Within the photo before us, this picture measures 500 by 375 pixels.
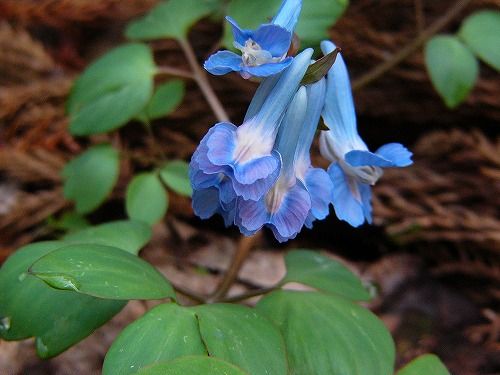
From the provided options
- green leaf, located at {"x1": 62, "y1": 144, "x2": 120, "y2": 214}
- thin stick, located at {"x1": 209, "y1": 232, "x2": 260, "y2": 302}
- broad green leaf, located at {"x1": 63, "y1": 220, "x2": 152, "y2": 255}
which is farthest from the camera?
green leaf, located at {"x1": 62, "y1": 144, "x2": 120, "y2": 214}

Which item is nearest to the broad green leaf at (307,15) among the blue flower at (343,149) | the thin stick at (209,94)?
the thin stick at (209,94)

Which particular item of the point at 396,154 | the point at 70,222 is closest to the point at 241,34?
the point at 396,154

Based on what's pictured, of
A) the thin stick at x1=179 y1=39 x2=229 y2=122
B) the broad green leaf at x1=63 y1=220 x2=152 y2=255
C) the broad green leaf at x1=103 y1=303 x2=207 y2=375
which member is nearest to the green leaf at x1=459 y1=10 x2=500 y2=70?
the thin stick at x1=179 y1=39 x2=229 y2=122

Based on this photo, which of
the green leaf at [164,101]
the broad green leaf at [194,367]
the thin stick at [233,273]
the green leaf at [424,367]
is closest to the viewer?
the broad green leaf at [194,367]

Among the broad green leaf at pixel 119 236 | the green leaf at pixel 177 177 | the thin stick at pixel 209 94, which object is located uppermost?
the thin stick at pixel 209 94

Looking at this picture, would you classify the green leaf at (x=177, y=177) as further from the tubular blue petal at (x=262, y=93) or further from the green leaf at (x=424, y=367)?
the green leaf at (x=424, y=367)

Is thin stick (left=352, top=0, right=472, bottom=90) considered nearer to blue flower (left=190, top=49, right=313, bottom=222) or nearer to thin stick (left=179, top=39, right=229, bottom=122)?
thin stick (left=179, top=39, right=229, bottom=122)
